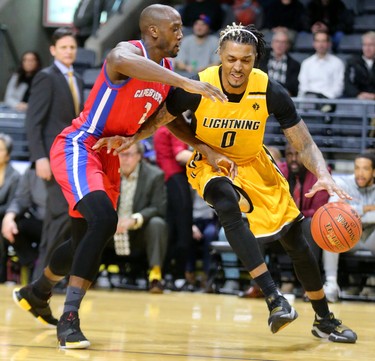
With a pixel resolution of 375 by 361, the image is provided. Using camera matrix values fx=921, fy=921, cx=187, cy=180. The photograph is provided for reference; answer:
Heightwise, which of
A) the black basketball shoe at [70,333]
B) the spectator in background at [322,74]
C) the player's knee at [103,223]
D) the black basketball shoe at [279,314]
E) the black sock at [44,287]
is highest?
the player's knee at [103,223]

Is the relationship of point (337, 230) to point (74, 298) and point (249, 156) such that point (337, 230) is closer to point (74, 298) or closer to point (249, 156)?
point (249, 156)

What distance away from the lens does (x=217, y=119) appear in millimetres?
4980

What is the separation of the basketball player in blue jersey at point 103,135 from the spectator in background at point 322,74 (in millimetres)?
4930

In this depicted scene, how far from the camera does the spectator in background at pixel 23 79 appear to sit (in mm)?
10650

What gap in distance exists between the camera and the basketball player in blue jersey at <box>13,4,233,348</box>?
4547 mm

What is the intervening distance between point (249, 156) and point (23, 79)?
6153mm

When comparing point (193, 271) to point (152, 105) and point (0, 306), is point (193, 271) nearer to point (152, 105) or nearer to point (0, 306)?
point (0, 306)

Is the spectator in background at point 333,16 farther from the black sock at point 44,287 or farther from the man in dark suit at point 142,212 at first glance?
the black sock at point 44,287

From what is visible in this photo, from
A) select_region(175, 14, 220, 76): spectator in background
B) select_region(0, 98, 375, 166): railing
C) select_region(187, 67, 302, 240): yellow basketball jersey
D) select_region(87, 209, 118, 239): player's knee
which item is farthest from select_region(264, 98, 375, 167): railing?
select_region(87, 209, 118, 239): player's knee

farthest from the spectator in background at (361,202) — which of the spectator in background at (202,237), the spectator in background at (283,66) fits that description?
the spectator in background at (283,66)

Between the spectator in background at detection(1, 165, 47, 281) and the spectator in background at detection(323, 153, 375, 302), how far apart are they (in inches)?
105

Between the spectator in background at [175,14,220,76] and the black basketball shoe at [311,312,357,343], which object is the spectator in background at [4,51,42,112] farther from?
the black basketball shoe at [311,312,357,343]

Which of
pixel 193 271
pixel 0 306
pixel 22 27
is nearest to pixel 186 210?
pixel 193 271

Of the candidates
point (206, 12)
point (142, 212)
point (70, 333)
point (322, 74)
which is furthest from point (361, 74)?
point (70, 333)
